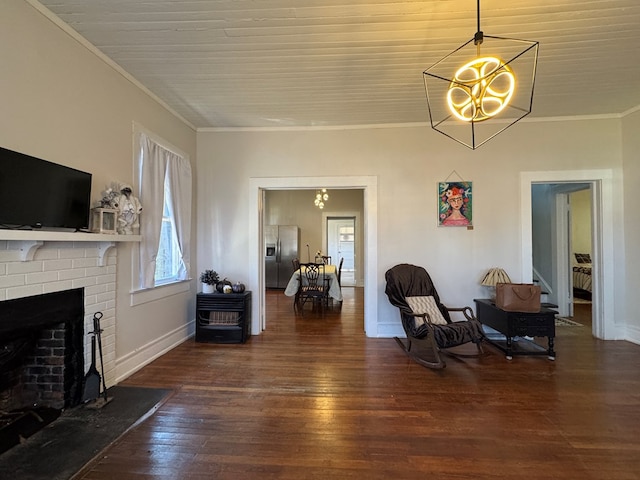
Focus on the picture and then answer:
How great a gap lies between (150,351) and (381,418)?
248cm

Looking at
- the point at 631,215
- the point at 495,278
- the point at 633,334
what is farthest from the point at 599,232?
the point at 495,278

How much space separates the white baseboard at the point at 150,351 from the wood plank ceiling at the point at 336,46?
2720mm

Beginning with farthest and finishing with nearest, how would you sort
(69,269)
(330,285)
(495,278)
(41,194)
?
(330,285) < (495,278) < (69,269) < (41,194)

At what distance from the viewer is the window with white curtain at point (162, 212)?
3.06 meters

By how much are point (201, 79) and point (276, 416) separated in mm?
3121

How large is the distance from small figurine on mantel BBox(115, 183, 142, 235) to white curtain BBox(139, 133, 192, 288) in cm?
31

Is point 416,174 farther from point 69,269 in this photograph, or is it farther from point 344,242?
point 344,242

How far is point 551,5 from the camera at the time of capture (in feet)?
6.77

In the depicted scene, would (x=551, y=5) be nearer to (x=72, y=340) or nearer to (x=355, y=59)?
(x=355, y=59)

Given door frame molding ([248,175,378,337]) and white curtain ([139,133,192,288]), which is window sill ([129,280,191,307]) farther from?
door frame molding ([248,175,378,337])

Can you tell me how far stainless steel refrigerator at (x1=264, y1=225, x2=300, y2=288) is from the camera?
26.9 feet

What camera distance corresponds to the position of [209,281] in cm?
396

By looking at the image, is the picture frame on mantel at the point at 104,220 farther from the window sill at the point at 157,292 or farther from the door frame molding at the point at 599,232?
the door frame molding at the point at 599,232

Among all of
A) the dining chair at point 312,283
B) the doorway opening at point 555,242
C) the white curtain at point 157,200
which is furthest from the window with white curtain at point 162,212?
the doorway opening at point 555,242
